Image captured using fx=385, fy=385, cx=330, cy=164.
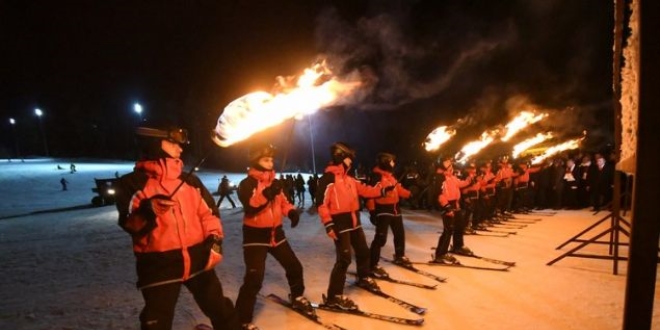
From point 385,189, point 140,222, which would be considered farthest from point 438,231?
point 140,222

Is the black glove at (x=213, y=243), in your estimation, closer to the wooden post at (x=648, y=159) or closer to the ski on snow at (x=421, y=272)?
the wooden post at (x=648, y=159)

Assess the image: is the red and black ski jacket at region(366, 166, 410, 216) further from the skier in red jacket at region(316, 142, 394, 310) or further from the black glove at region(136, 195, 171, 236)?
the black glove at region(136, 195, 171, 236)

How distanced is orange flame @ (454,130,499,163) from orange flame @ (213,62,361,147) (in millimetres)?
8306

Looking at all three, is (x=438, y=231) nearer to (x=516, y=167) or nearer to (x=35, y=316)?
(x=516, y=167)

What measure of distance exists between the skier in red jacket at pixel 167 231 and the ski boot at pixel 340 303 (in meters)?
1.98

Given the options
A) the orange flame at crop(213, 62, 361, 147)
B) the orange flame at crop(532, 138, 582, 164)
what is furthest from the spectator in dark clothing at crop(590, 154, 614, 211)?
the orange flame at crop(213, 62, 361, 147)

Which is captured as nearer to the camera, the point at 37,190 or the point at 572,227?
the point at 572,227

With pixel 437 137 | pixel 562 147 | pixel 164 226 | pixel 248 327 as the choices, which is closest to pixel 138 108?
pixel 562 147

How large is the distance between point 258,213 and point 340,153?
5.57 feet

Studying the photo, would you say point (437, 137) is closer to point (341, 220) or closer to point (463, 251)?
point (463, 251)

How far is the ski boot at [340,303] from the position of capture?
5.22 metres

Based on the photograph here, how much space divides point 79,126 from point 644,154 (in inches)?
3107

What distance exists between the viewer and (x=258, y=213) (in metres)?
4.82

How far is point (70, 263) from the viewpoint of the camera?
8688 mm
